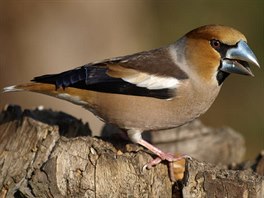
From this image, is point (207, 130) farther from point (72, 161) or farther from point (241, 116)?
point (241, 116)

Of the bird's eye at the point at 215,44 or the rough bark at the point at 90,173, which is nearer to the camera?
the rough bark at the point at 90,173

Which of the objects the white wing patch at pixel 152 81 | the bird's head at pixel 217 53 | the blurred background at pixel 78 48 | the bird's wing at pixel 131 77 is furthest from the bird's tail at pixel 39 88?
the blurred background at pixel 78 48

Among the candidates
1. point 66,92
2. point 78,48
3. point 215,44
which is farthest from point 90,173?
point 78,48

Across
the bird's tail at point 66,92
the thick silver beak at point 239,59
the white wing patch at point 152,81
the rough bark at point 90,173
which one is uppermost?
the thick silver beak at point 239,59

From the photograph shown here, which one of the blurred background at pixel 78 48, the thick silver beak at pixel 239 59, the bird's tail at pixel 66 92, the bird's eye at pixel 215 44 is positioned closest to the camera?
the thick silver beak at pixel 239 59

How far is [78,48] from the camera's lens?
1072cm

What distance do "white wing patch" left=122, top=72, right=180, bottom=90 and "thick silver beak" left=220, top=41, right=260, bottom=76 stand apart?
466mm

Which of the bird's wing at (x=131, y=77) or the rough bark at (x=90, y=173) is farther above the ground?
the bird's wing at (x=131, y=77)

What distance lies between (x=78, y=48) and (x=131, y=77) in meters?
4.89

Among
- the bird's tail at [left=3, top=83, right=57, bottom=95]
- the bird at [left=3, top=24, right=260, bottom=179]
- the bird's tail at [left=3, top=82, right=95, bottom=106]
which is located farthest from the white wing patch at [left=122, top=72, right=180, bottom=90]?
the bird's tail at [left=3, top=83, right=57, bottom=95]

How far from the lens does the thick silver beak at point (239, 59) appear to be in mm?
5566

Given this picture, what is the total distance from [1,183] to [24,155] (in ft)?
0.97

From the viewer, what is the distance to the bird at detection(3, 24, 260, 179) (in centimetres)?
586

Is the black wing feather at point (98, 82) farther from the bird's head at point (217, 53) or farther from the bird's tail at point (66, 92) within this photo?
the bird's head at point (217, 53)
